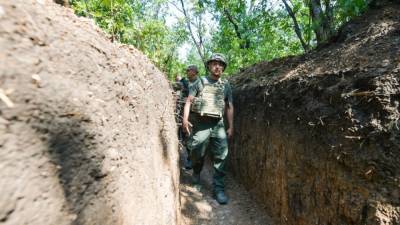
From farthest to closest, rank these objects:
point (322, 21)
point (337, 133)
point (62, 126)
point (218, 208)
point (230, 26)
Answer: point (230, 26), point (322, 21), point (218, 208), point (337, 133), point (62, 126)

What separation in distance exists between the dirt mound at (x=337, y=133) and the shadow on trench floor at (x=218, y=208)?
23 cm

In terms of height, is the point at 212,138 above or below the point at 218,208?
above

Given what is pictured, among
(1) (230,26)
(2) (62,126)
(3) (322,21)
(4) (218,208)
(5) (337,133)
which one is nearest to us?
(2) (62,126)

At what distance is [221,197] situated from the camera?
217 inches

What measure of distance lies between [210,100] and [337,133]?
2.62 metres

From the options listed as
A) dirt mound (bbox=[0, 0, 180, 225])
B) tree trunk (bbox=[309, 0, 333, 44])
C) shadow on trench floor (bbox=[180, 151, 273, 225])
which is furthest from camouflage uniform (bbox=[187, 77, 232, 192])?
dirt mound (bbox=[0, 0, 180, 225])

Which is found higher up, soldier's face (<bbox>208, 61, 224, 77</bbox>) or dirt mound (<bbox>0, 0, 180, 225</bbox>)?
soldier's face (<bbox>208, 61, 224, 77</bbox>)

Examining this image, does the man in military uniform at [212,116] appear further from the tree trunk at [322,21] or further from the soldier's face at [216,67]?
the tree trunk at [322,21]

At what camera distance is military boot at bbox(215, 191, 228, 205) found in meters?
5.46

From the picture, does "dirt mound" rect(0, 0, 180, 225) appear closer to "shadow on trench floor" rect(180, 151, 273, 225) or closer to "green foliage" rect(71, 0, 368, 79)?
"green foliage" rect(71, 0, 368, 79)

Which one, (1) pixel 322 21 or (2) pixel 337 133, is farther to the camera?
(1) pixel 322 21

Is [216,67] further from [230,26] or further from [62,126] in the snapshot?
[230,26]

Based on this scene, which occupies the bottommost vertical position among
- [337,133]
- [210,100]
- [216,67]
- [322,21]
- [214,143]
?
[214,143]

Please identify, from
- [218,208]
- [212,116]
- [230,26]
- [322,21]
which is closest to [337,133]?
[212,116]
